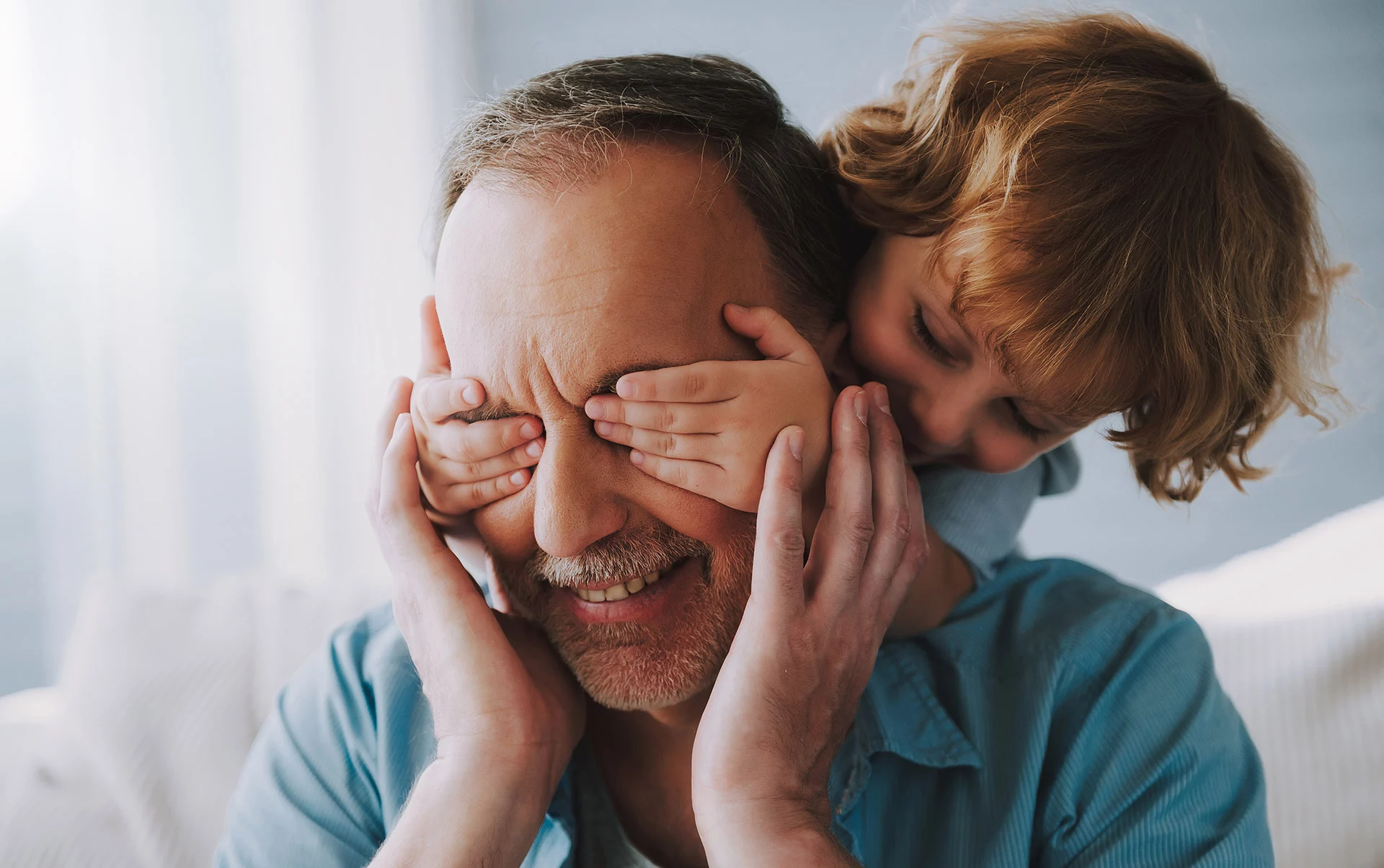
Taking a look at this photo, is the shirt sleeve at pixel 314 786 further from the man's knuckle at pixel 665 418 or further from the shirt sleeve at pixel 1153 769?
the shirt sleeve at pixel 1153 769

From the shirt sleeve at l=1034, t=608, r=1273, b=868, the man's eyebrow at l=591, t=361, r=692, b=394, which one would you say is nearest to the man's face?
the man's eyebrow at l=591, t=361, r=692, b=394

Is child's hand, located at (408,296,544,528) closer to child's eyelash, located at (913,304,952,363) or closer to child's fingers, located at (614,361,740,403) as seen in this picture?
child's fingers, located at (614,361,740,403)

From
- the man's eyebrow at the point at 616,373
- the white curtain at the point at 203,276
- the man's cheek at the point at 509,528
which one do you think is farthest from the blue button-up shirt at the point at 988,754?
the white curtain at the point at 203,276

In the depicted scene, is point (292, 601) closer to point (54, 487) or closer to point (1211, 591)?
point (54, 487)

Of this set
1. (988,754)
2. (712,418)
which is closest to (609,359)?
(712,418)

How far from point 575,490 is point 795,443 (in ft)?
0.85

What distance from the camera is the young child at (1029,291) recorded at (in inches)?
46.3

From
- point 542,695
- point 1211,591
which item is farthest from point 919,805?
point 1211,591

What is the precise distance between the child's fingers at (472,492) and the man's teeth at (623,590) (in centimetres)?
17

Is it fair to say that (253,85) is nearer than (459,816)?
No

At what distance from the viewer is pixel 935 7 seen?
177 cm

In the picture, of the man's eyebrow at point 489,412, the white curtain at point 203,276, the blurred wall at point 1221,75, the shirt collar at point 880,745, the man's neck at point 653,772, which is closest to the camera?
the man's eyebrow at point 489,412

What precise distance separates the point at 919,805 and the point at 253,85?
243cm

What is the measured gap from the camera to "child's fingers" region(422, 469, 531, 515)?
1.21 meters
